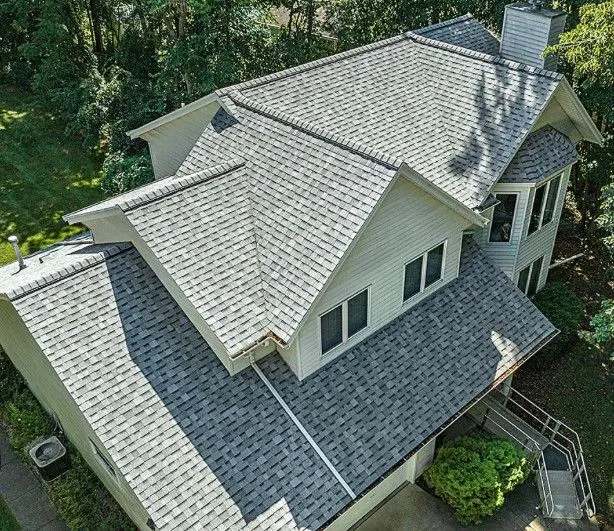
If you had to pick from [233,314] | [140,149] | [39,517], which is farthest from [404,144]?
[140,149]

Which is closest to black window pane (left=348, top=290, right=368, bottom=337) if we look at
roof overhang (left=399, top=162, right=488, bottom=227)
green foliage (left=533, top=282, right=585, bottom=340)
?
roof overhang (left=399, top=162, right=488, bottom=227)

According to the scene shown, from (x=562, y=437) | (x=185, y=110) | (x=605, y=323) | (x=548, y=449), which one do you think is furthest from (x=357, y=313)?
(x=185, y=110)

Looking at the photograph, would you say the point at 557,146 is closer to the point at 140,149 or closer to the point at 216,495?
the point at 216,495

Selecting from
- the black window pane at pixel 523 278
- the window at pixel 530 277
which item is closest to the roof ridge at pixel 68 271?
the black window pane at pixel 523 278

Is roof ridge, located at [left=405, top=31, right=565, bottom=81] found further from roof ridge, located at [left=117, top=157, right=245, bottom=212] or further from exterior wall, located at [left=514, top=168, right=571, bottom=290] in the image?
roof ridge, located at [left=117, top=157, right=245, bottom=212]

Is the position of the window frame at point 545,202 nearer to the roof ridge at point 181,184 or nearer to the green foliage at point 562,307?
the green foliage at point 562,307

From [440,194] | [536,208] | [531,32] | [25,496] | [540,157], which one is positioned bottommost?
[25,496]

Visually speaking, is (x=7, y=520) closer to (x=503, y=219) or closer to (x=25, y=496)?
(x=25, y=496)
